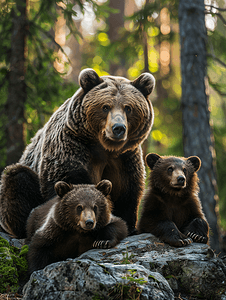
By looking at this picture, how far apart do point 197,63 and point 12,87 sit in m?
4.90

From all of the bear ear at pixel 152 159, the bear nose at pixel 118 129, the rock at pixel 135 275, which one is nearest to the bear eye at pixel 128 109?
the bear nose at pixel 118 129

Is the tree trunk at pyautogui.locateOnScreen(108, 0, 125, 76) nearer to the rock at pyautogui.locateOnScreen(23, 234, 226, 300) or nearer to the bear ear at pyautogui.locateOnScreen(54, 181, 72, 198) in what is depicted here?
the bear ear at pyautogui.locateOnScreen(54, 181, 72, 198)

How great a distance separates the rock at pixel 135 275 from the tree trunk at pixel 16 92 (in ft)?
16.4

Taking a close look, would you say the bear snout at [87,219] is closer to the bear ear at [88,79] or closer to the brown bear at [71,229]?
the brown bear at [71,229]

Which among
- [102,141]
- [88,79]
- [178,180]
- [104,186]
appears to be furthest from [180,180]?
[88,79]

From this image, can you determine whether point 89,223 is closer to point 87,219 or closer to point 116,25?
point 87,219

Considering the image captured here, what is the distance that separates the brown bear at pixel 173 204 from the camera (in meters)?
4.69

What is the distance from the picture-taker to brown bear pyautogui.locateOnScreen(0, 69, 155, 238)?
16.7 ft

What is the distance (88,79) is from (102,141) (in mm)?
1012

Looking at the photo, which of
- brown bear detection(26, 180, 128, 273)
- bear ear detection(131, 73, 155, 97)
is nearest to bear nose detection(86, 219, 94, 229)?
brown bear detection(26, 180, 128, 273)

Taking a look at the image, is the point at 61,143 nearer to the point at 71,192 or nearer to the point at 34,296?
the point at 71,192

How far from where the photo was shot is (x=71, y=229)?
4.27 m

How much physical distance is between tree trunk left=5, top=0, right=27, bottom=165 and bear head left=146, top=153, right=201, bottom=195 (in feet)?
14.6

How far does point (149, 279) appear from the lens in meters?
3.46
